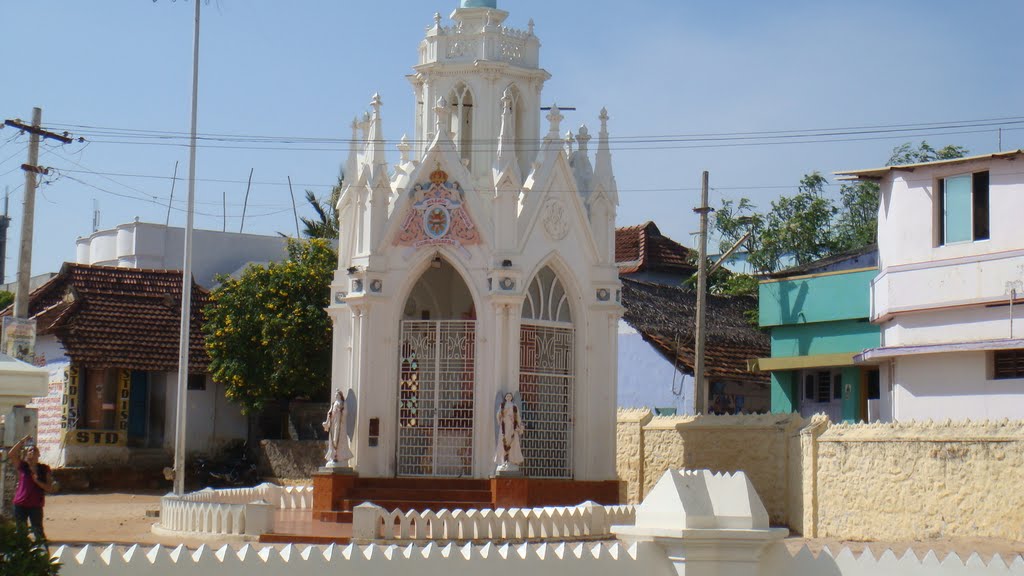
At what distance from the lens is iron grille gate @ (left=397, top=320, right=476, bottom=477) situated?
886 inches

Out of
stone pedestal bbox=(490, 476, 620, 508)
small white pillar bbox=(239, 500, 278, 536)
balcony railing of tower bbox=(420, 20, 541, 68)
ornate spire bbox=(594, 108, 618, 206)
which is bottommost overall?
small white pillar bbox=(239, 500, 278, 536)

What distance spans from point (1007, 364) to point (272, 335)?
17.5 m

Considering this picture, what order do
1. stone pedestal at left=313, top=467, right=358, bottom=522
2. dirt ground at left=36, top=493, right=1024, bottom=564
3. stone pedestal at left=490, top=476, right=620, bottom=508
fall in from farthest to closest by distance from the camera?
stone pedestal at left=313, top=467, right=358, bottom=522 < stone pedestal at left=490, top=476, right=620, bottom=508 < dirt ground at left=36, top=493, right=1024, bottom=564

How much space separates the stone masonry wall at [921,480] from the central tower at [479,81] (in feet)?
24.9

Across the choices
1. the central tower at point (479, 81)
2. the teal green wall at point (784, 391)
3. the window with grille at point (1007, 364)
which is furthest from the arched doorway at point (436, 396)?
the teal green wall at point (784, 391)

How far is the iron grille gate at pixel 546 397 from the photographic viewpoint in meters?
22.8

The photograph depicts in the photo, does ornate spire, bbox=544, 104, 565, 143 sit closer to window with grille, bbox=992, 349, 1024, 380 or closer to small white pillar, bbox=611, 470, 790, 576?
window with grille, bbox=992, 349, 1024, 380

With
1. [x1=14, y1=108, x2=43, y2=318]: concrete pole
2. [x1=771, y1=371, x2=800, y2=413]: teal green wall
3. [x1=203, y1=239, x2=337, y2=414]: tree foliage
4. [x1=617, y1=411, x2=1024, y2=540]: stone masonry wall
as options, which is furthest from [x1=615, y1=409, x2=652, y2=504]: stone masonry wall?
[x1=14, y1=108, x2=43, y2=318]: concrete pole

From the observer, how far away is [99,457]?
33.7 metres

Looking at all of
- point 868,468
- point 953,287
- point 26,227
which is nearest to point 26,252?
point 26,227

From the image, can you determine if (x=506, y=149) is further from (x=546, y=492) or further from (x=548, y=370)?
(x=546, y=492)

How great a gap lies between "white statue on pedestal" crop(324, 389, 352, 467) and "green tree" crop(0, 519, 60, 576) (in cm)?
1235

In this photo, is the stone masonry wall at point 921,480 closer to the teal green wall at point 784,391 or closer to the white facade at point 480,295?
the white facade at point 480,295

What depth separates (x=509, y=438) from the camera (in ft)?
70.0
